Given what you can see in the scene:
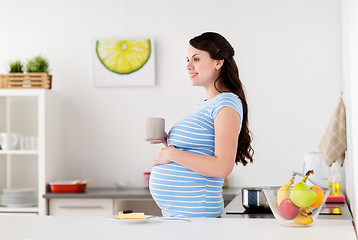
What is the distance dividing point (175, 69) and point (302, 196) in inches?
98.3

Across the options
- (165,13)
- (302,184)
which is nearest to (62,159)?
(165,13)

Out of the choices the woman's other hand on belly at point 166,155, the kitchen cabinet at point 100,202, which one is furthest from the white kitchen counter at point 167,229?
the kitchen cabinet at point 100,202

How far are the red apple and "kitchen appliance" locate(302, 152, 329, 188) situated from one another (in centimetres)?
189

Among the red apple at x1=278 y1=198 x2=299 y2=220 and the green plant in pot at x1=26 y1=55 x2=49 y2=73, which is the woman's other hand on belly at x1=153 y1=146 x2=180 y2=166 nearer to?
the red apple at x1=278 y1=198 x2=299 y2=220

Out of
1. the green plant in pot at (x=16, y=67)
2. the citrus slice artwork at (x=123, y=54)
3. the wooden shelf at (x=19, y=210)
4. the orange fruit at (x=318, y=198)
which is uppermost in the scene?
the citrus slice artwork at (x=123, y=54)

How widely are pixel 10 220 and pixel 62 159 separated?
224 cm

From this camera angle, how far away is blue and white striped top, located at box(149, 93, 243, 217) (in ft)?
5.90

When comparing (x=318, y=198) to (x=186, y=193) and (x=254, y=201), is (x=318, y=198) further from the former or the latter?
(x=254, y=201)

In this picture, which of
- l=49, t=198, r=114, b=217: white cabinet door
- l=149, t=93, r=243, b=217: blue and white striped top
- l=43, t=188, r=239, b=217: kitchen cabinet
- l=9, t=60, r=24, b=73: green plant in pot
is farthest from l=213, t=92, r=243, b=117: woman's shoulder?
l=9, t=60, r=24, b=73: green plant in pot

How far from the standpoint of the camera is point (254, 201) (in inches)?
84.7

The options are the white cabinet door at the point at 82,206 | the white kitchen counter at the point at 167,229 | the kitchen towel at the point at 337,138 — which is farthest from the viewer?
the white cabinet door at the point at 82,206

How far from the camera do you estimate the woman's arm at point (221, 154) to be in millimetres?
1744

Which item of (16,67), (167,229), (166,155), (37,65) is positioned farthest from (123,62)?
(167,229)

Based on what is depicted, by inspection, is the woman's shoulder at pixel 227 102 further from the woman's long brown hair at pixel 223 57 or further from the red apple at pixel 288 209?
the red apple at pixel 288 209
